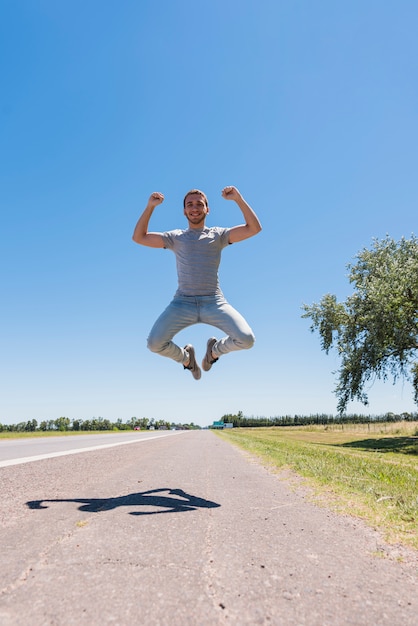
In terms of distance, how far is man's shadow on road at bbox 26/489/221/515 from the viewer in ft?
11.8

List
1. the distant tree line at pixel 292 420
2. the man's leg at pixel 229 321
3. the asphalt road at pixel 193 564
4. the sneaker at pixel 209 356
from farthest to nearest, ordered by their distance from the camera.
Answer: the distant tree line at pixel 292 420
the sneaker at pixel 209 356
the man's leg at pixel 229 321
the asphalt road at pixel 193 564

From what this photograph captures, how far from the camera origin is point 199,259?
5340 millimetres

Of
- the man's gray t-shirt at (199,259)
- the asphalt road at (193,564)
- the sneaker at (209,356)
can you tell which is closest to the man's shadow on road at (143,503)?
the asphalt road at (193,564)

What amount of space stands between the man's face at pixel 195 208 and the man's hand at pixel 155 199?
336 millimetres

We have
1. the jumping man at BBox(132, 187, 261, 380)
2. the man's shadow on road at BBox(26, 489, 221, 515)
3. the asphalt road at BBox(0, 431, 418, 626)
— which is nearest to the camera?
the asphalt road at BBox(0, 431, 418, 626)

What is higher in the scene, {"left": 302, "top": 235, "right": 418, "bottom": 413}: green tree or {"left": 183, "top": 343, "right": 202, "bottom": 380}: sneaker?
{"left": 302, "top": 235, "right": 418, "bottom": 413}: green tree

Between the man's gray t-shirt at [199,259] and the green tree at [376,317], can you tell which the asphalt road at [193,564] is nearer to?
the man's gray t-shirt at [199,259]

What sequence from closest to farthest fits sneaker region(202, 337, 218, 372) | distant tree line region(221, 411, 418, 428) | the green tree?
sneaker region(202, 337, 218, 372)
the green tree
distant tree line region(221, 411, 418, 428)

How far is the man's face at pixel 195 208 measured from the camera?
5324mm

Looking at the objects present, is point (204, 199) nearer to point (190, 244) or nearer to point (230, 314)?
point (190, 244)

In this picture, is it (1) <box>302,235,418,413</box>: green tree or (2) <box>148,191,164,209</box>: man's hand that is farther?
(1) <box>302,235,418,413</box>: green tree

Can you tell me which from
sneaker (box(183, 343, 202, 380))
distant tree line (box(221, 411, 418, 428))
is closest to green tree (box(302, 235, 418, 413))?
sneaker (box(183, 343, 202, 380))

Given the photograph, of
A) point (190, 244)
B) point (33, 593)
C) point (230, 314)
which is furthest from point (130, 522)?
point (190, 244)

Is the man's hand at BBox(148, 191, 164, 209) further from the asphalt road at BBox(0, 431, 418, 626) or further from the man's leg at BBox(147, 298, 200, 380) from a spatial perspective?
the asphalt road at BBox(0, 431, 418, 626)
